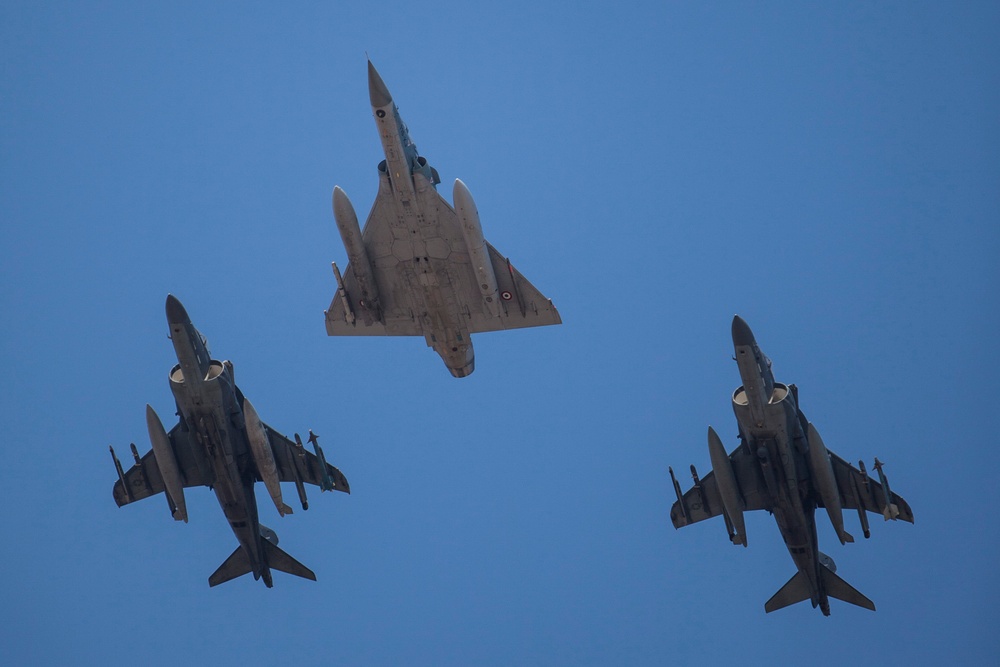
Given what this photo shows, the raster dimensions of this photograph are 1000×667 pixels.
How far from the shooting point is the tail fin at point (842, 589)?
32094 mm

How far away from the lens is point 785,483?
30.6m

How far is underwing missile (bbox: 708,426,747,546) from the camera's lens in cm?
2983

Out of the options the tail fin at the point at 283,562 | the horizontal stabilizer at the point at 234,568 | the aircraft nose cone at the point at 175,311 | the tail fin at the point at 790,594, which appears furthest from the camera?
the horizontal stabilizer at the point at 234,568

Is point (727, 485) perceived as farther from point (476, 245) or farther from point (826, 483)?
point (476, 245)

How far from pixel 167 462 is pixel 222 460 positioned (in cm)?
126

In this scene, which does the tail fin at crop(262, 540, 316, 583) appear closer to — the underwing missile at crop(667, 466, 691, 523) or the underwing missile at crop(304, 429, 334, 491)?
the underwing missile at crop(304, 429, 334, 491)

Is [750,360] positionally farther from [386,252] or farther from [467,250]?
[386,252]

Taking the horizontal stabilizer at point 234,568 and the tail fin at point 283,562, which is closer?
the tail fin at point 283,562

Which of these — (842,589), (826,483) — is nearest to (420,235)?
(826,483)

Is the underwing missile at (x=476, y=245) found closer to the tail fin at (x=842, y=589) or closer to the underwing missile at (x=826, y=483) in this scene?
the underwing missile at (x=826, y=483)

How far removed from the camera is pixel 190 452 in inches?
1270

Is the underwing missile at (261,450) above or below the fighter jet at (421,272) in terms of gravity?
below

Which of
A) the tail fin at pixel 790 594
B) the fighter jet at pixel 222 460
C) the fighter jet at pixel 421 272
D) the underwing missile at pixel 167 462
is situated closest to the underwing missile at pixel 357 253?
the fighter jet at pixel 421 272

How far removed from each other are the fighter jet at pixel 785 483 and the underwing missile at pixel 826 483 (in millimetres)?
23
